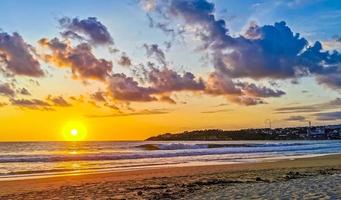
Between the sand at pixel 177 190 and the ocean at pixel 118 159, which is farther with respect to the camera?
the ocean at pixel 118 159

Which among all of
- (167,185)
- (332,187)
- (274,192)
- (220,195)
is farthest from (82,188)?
(332,187)

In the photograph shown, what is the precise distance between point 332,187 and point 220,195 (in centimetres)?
363

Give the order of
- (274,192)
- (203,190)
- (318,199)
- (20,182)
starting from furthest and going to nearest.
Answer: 1. (20,182)
2. (203,190)
3. (274,192)
4. (318,199)

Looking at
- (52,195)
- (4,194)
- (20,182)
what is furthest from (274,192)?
(20,182)

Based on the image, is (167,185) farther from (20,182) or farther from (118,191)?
(20,182)

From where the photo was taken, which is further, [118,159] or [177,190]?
[118,159]

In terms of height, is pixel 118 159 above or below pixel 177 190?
above

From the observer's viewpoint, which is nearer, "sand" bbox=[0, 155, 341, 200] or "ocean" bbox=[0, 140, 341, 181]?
"sand" bbox=[0, 155, 341, 200]

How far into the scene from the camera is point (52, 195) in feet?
56.6

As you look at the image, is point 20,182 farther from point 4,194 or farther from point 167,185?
point 167,185

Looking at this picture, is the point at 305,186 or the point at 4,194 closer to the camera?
the point at 305,186

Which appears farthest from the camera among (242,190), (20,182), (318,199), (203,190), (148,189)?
(20,182)

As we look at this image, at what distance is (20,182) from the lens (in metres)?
22.7

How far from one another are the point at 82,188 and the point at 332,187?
9.93 metres
